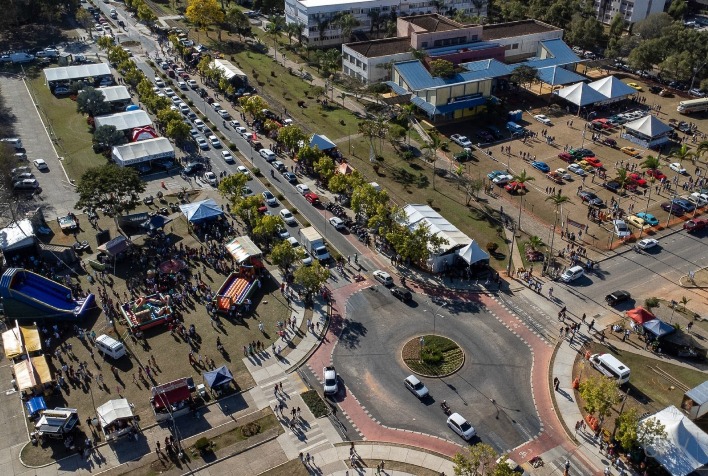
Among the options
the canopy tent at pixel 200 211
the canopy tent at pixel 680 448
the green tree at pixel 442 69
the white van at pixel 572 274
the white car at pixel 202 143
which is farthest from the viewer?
the green tree at pixel 442 69

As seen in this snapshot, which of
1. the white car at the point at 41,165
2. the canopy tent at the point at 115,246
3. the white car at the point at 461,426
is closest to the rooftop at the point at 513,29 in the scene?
the white car at the point at 41,165

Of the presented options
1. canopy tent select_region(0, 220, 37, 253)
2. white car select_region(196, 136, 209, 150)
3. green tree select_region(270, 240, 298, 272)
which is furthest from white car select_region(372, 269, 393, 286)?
white car select_region(196, 136, 209, 150)

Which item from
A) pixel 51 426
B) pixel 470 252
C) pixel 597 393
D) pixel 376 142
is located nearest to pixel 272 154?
pixel 376 142

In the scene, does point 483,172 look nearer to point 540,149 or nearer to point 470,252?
point 540,149

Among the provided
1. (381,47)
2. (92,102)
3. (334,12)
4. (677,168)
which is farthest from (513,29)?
(92,102)

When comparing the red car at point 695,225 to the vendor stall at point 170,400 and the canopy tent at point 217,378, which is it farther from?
the vendor stall at point 170,400

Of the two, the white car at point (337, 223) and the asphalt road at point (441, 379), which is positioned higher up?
the white car at point (337, 223)

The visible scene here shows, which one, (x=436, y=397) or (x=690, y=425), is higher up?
(x=690, y=425)

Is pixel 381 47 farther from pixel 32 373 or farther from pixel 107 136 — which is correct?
pixel 32 373
